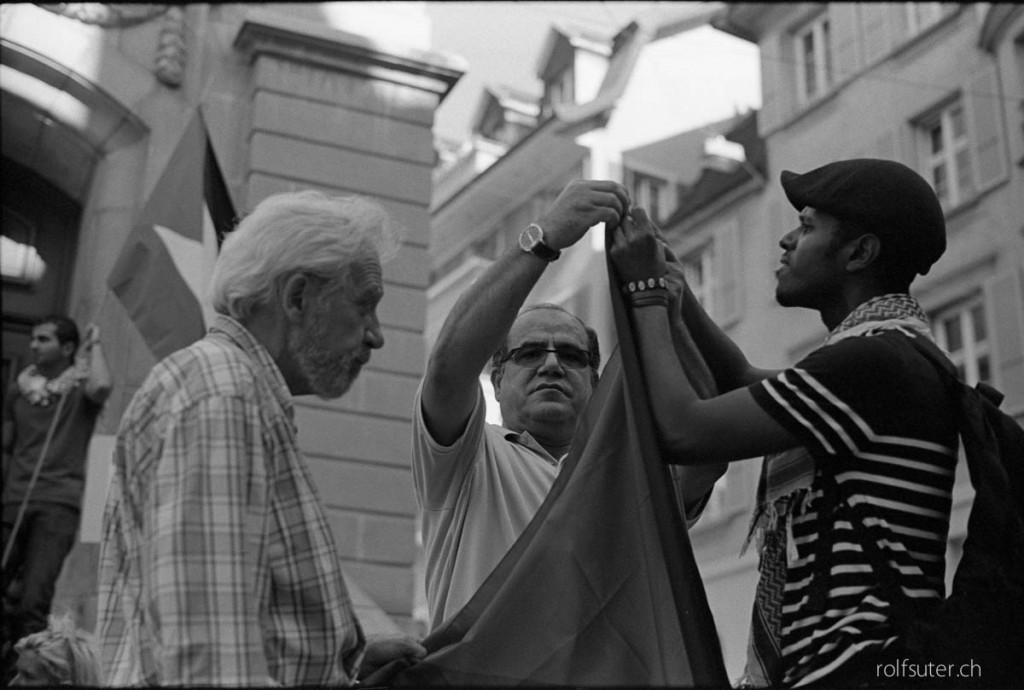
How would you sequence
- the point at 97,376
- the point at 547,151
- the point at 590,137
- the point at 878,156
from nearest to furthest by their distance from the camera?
the point at 97,376 → the point at 878,156 → the point at 547,151 → the point at 590,137

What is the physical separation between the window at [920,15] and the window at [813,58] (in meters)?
1.51

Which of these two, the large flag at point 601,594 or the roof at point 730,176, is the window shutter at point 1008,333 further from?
the large flag at point 601,594

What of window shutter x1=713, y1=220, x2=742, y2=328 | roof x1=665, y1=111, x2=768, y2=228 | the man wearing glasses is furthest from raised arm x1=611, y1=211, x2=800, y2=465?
roof x1=665, y1=111, x2=768, y2=228

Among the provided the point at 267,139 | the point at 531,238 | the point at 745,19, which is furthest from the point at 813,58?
the point at 531,238

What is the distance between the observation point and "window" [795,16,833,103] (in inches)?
966

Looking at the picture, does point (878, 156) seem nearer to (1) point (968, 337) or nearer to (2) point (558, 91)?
(1) point (968, 337)

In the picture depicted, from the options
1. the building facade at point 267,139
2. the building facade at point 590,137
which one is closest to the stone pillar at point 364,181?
the building facade at point 267,139

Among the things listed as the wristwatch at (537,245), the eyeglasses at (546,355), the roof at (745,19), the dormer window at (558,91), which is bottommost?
the eyeglasses at (546,355)

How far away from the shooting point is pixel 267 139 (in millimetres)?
11219

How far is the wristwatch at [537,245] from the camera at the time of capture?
11.8 feet

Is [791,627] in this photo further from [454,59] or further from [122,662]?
[454,59]

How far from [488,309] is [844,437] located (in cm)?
101

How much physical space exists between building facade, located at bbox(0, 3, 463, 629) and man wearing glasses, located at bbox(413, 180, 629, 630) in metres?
6.36

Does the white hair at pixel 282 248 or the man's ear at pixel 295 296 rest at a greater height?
the white hair at pixel 282 248
